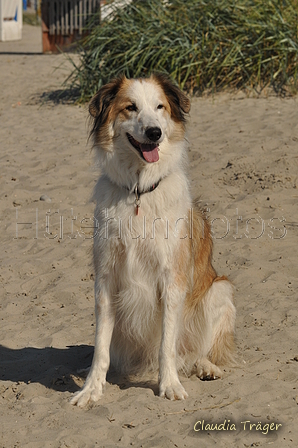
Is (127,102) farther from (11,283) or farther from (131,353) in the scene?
(11,283)

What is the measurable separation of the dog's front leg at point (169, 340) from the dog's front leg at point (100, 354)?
357 millimetres

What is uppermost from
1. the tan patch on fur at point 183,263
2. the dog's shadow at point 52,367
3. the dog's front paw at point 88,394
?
the tan patch on fur at point 183,263

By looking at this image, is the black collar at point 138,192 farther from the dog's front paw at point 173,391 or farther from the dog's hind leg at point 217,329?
the dog's front paw at point 173,391

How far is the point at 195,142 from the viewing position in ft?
29.6

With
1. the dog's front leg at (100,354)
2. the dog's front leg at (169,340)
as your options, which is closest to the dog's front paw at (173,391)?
the dog's front leg at (169,340)

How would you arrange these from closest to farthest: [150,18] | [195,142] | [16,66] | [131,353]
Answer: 1. [131,353]
2. [195,142]
3. [150,18]
4. [16,66]

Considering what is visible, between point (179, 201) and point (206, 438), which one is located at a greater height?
point (179, 201)

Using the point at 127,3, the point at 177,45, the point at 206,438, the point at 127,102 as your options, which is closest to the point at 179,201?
the point at 127,102

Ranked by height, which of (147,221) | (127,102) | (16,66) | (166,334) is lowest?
(16,66)

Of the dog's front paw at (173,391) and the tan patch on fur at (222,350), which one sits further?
the tan patch on fur at (222,350)

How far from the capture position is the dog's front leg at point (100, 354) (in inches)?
150

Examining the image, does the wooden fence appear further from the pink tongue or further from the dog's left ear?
the pink tongue

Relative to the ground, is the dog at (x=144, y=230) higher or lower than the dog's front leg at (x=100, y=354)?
higher

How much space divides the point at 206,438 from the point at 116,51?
362 inches
